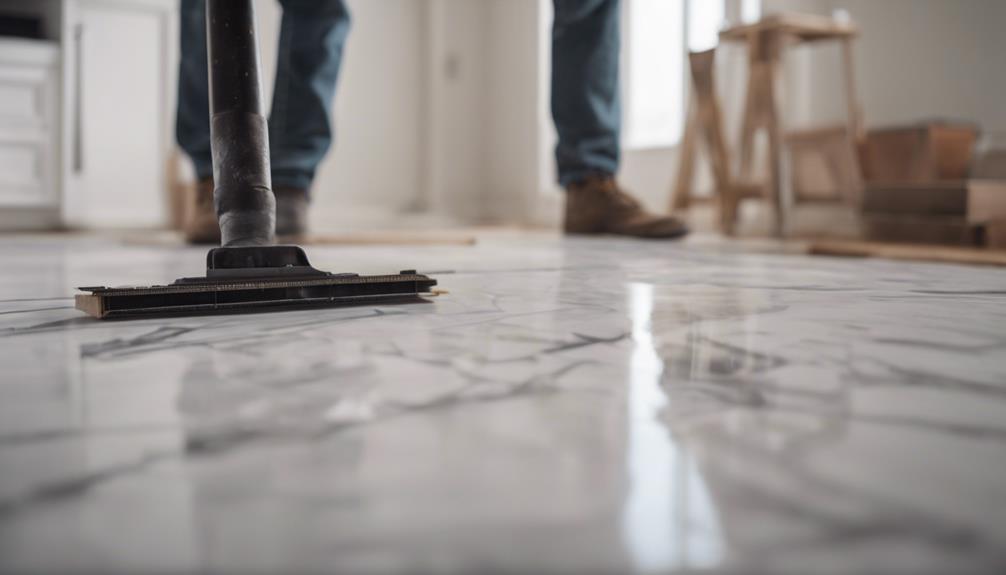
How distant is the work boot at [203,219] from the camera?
5.39ft

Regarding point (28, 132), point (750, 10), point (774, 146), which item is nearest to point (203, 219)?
point (774, 146)

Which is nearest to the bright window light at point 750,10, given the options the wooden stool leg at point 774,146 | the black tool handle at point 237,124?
the wooden stool leg at point 774,146

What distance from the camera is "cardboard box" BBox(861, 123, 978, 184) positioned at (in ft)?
7.89

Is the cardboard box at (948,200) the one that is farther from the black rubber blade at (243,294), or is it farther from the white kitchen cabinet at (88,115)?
the white kitchen cabinet at (88,115)

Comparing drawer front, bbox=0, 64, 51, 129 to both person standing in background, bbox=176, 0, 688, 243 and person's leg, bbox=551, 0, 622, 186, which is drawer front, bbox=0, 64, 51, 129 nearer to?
person standing in background, bbox=176, 0, 688, 243

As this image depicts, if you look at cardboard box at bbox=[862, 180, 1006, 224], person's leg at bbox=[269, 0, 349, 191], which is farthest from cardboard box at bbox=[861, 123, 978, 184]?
person's leg at bbox=[269, 0, 349, 191]

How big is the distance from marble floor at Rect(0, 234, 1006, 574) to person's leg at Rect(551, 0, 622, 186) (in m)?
1.41

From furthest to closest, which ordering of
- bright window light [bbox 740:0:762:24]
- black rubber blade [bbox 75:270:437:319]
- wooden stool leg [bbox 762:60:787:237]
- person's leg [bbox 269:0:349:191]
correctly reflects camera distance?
bright window light [bbox 740:0:762:24]
wooden stool leg [bbox 762:60:787:237]
person's leg [bbox 269:0:349:191]
black rubber blade [bbox 75:270:437:319]

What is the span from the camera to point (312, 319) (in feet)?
1.94

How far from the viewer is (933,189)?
2.02 meters

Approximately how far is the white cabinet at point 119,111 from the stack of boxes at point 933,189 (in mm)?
3025

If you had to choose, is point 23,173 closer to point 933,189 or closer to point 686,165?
point 686,165

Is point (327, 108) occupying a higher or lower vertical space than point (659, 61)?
lower

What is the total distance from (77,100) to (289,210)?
101 inches
